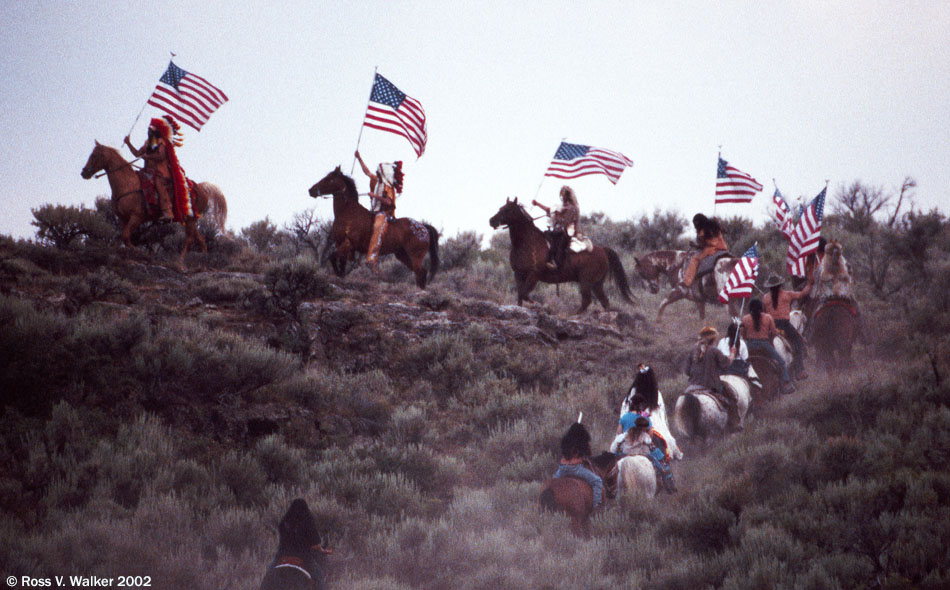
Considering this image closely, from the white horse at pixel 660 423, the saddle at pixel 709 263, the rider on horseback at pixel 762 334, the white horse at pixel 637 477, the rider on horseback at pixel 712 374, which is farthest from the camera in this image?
the saddle at pixel 709 263

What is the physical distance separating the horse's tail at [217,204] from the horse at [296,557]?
12.9m

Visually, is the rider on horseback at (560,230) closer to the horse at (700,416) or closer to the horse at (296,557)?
the horse at (700,416)

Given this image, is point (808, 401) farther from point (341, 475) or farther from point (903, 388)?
point (341, 475)

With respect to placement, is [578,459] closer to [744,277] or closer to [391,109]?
[744,277]

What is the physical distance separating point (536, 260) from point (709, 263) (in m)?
3.84

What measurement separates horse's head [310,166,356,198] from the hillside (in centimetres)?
245

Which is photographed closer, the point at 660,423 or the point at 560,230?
the point at 660,423

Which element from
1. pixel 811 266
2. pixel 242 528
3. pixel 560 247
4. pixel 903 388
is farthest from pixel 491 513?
pixel 560 247

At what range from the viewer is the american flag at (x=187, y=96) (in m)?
14.8

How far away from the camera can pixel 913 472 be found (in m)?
A: 7.05

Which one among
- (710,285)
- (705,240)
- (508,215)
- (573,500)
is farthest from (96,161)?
(710,285)

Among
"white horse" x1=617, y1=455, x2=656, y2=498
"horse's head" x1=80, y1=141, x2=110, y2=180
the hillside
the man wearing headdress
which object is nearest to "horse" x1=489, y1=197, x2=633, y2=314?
the hillside

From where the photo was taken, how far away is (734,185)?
1528 centimetres

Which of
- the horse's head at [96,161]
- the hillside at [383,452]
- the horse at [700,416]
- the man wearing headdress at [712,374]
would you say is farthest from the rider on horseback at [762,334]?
the horse's head at [96,161]
